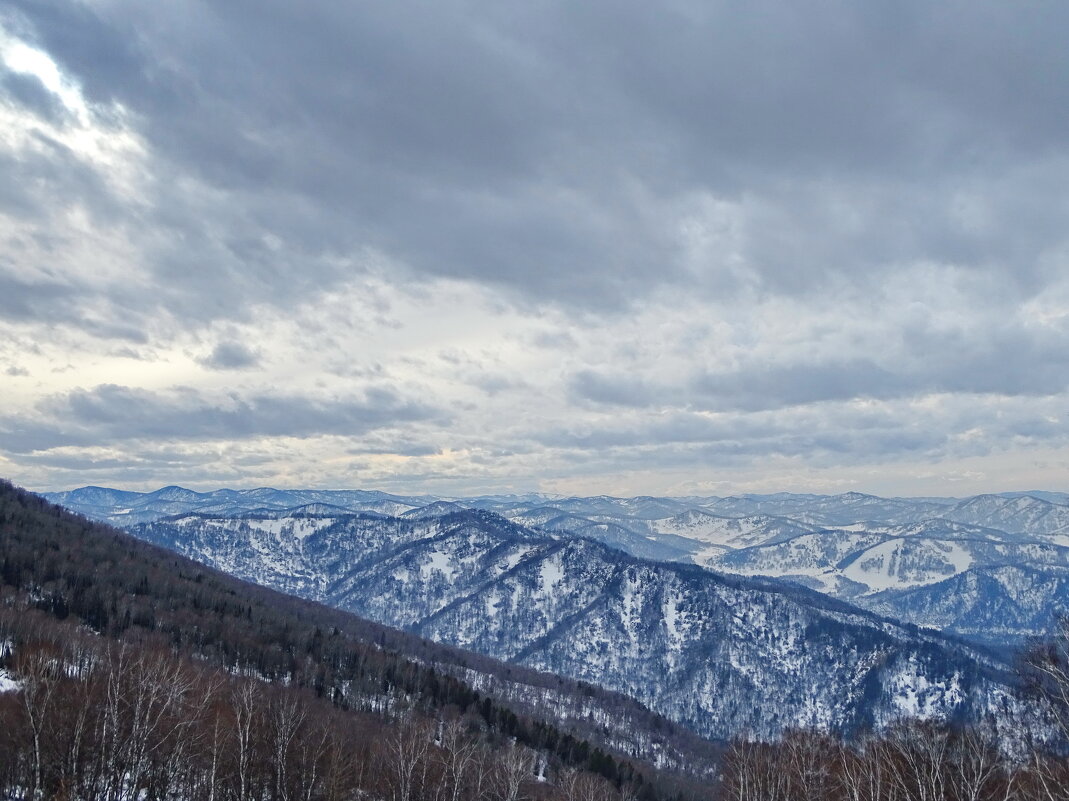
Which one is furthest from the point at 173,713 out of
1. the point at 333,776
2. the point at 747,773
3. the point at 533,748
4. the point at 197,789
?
the point at 533,748

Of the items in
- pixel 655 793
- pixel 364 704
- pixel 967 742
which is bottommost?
pixel 655 793

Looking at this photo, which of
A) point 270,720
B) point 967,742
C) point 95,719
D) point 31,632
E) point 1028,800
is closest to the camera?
point 1028,800

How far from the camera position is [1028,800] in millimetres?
47781

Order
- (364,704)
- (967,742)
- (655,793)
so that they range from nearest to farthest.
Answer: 1. (967,742)
2. (655,793)
3. (364,704)

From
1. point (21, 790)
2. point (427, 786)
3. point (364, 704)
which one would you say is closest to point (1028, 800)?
point (427, 786)

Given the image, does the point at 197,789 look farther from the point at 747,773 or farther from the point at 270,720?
the point at 747,773

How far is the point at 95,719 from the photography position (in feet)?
208

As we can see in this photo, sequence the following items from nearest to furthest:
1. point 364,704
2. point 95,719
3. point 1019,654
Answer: point 1019,654 → point 95,719 → point 364,704

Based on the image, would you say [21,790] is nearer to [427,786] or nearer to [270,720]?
[270,720]

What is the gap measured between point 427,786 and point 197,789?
25.3 meters

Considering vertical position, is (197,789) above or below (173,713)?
below

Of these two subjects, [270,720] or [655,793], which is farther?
[655,793]

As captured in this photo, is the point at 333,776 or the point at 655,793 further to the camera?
the point at 655,793

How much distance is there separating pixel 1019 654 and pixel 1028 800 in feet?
44.5
